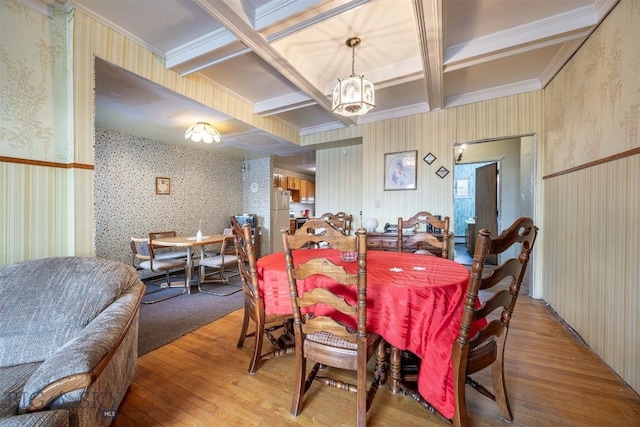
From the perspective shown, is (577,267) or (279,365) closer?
(279,365)

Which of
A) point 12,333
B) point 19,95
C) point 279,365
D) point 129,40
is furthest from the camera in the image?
point 129,40

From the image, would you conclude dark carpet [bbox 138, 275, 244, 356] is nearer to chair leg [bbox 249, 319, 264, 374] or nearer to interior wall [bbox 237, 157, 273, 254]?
chair leg [bbox 249, 319, 264, 374]

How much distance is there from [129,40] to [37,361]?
7.97 feet

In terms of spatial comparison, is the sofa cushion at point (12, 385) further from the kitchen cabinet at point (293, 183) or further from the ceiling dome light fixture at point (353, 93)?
the kitchen cabinet at point (293, 183)

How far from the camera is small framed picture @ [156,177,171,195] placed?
175 inches

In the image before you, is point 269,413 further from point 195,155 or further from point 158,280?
point 195,155

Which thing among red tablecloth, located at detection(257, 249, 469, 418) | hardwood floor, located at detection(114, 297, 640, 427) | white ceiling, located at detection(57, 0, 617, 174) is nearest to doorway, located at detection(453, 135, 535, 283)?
white ceiling, located at detection(57, 0, 617, 174)

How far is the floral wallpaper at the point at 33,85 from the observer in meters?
1.64

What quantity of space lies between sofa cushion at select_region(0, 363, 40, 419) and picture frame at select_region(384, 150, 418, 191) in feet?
12.6

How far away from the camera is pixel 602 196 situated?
1.89m

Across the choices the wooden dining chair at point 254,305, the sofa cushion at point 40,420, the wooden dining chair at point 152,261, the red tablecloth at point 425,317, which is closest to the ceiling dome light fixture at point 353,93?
the wooden dining chair at point 254,305

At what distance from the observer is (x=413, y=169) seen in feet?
12.3

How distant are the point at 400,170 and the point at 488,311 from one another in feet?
9.74

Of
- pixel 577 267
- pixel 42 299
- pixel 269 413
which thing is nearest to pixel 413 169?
pixel 577 267
